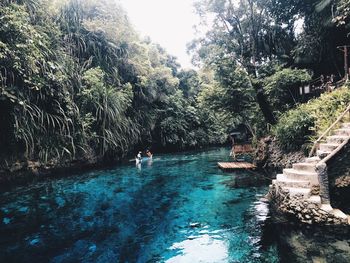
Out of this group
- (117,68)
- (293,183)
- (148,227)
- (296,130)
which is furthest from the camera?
(117,68)

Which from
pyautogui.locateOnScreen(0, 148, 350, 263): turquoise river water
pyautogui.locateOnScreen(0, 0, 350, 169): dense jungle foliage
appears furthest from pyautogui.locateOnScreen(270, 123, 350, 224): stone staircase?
pyautogui.locateOnScreen(0, 0, 350, 169): dense jungle foliage

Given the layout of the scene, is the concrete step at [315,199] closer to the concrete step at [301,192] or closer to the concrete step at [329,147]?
the concrete step at [301,192]

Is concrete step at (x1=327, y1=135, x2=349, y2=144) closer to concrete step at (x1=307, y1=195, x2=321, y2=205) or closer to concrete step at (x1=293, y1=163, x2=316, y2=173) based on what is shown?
concrete step at (x1=293, y1=163, x2=316, y2=173)

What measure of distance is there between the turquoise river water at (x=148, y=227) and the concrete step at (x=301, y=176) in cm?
108

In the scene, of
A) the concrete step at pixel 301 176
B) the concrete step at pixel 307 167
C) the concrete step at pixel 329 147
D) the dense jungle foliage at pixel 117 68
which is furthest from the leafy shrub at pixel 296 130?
the concrete step at pixel 301 176

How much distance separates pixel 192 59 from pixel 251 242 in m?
15.6

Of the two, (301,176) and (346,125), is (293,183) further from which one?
(346,125)

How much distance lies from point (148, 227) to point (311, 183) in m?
3.55

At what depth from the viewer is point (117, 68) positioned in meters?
20.8

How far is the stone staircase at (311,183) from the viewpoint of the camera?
207 inches

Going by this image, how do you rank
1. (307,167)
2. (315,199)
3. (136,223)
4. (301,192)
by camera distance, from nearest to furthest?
(315,199) < (301,192) < (307,167) < (136,223)

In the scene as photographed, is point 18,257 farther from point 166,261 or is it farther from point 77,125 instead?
point 77,125

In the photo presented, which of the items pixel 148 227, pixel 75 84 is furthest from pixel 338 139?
pixel 75 84

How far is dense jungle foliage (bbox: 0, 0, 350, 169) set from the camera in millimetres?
11211
